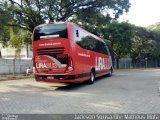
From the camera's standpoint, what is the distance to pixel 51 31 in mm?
15969

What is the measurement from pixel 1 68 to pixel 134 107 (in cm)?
2733

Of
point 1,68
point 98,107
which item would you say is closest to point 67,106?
point 98,107

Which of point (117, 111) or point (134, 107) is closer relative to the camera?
point (117, 111)

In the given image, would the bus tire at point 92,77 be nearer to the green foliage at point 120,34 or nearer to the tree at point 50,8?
the tree at point 50,8

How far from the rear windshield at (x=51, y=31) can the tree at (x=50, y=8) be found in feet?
27.4

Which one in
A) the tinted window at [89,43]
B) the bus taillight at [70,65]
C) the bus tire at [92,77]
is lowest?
the bus tire at [92,77]

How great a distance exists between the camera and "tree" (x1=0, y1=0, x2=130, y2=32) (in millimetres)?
25447

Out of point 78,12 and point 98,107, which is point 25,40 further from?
point 98,107

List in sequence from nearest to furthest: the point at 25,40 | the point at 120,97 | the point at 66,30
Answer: the point at 120,97, the point at 66,30, the point at 25,40

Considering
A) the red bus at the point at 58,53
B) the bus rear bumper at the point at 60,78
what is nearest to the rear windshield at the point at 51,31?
the red bus at the point at 58,53

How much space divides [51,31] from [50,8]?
9.94 m

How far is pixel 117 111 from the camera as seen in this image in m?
9.47

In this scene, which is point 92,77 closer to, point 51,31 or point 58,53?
point 58,53

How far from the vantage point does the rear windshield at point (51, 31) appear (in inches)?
619
